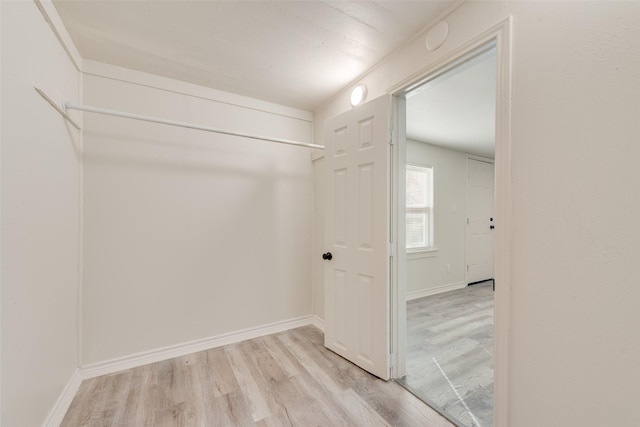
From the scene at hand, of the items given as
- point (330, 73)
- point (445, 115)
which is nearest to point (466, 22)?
point (330, 73)

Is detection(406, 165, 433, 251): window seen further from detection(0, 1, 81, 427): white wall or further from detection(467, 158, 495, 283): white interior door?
detection(0, 1, 81, 427): white wall

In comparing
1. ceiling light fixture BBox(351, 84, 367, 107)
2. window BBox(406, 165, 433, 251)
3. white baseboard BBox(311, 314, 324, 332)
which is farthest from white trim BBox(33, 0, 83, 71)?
window BBox(406, 165, 433, 251)

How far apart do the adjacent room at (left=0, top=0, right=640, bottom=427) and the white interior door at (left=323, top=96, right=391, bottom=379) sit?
0.9 inches

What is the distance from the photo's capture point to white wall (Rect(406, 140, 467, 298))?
12.9 ft

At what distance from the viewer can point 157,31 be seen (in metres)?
1.71

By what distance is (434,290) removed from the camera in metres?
4.11

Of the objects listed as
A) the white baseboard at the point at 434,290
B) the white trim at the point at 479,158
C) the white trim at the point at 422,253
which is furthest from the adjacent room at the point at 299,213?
the white trim at the point at 479,158

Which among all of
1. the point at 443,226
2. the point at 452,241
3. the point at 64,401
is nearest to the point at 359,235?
the point at 64,401

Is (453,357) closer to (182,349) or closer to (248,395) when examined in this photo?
(248,395)

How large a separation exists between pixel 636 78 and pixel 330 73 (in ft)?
6.04

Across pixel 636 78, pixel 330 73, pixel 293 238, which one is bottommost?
pixel 293 238

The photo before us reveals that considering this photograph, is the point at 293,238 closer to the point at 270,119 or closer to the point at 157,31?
the point at 270,119

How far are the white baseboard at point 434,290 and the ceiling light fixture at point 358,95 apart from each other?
2947 mm

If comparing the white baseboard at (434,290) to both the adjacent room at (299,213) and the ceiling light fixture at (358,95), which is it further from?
the ceiling light fixture at (358,95)
